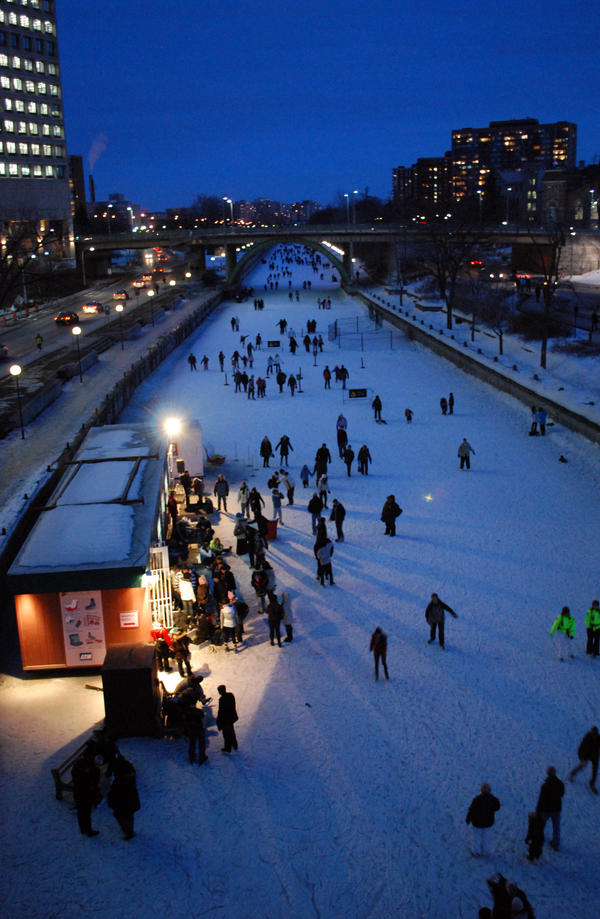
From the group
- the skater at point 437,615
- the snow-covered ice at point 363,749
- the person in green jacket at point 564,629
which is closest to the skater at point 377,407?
the snow-covered ice at point 363,749

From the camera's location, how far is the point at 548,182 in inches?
3723

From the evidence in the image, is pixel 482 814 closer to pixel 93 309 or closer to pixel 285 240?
pixel 93 309

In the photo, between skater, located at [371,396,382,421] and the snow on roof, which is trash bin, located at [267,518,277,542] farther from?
skater, located at [371,396,382,421]

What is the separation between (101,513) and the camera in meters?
13.0

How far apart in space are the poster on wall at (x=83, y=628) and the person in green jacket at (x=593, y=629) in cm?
677

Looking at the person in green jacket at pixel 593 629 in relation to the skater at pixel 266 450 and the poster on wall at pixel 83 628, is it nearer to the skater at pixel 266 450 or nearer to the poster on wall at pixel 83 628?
the poster on wall at pixel 83 628

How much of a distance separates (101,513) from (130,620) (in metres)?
2.17

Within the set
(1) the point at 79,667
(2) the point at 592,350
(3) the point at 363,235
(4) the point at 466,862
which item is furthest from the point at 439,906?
(3) the point at 363,235

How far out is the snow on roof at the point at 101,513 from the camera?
11.4 metres

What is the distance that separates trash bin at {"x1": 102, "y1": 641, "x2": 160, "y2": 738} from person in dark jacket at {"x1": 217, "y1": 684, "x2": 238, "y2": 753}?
3.11 feet

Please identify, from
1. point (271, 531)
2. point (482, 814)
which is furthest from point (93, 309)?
point (482, 814)

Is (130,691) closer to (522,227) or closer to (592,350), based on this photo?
(592,350)

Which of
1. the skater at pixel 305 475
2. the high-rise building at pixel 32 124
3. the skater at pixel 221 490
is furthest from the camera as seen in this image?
the high-rise building at pixel 32 124

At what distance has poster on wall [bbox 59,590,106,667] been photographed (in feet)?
37.5
